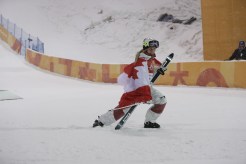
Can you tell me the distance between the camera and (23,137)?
6184 millimetres

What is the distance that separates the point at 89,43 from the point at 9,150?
3942cm

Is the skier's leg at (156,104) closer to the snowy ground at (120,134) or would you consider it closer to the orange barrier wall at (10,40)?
the snowy ground at (120,134)

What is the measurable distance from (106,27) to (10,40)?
16090mm

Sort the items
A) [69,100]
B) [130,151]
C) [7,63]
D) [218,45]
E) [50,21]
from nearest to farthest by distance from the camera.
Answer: [130,151]
[69,100]
[218,45]
[7,63]
[50,21]

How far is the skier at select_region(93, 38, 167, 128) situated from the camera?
691 centimetres

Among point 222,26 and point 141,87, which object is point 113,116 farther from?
point 222,26

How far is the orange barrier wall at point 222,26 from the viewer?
74.9 feet

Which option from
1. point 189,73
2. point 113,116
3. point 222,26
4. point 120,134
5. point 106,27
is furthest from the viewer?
point 106,27

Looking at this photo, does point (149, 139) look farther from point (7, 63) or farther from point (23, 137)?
point (7, 63)

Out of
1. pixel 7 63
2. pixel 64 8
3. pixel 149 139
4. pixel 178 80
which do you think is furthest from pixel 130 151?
pixel 64 8

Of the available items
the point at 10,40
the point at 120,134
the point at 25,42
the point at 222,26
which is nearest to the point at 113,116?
the point at 120,134

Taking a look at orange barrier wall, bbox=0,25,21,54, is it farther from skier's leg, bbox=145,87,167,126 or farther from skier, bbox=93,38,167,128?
skier's leg, bbox=145,87,167,126

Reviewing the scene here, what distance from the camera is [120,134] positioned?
6.50 m

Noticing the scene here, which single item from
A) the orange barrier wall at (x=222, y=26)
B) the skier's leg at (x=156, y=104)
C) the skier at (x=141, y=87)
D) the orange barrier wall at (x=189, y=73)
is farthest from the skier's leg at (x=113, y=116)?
the orange barrier wall at (x=222, y=26)
